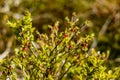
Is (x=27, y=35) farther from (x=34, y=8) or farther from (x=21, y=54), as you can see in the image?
(x=34, y=8)

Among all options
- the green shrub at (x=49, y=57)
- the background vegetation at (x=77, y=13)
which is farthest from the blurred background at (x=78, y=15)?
the green shrub at (x=49, y=57)

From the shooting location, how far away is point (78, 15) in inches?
186

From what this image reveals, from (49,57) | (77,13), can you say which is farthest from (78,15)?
(49,57)

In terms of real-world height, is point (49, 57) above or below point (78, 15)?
below

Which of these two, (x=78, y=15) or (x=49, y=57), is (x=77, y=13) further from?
(x=49, y=57)

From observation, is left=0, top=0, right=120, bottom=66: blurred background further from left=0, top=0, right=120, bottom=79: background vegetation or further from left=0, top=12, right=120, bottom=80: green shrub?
left=0, top=12, right=120, bottom=80: green shrub

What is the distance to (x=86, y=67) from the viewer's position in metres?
2.03

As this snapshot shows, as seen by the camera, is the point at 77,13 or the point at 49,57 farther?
the point at 77,13

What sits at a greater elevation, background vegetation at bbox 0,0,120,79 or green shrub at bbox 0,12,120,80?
background vegetation at bbox 0,0,120,79

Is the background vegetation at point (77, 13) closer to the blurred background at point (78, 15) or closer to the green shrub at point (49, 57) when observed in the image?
the blurred background at point (78, 15)

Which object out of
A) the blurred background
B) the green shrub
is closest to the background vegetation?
the blurred background

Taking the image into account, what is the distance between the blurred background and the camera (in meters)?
4.46

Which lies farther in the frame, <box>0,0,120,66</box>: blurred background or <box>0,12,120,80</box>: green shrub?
<box>0,0,120,66</box>: blurred background

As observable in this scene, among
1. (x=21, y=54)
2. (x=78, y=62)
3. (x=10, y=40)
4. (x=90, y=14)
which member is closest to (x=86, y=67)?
(x=78, y=62)
